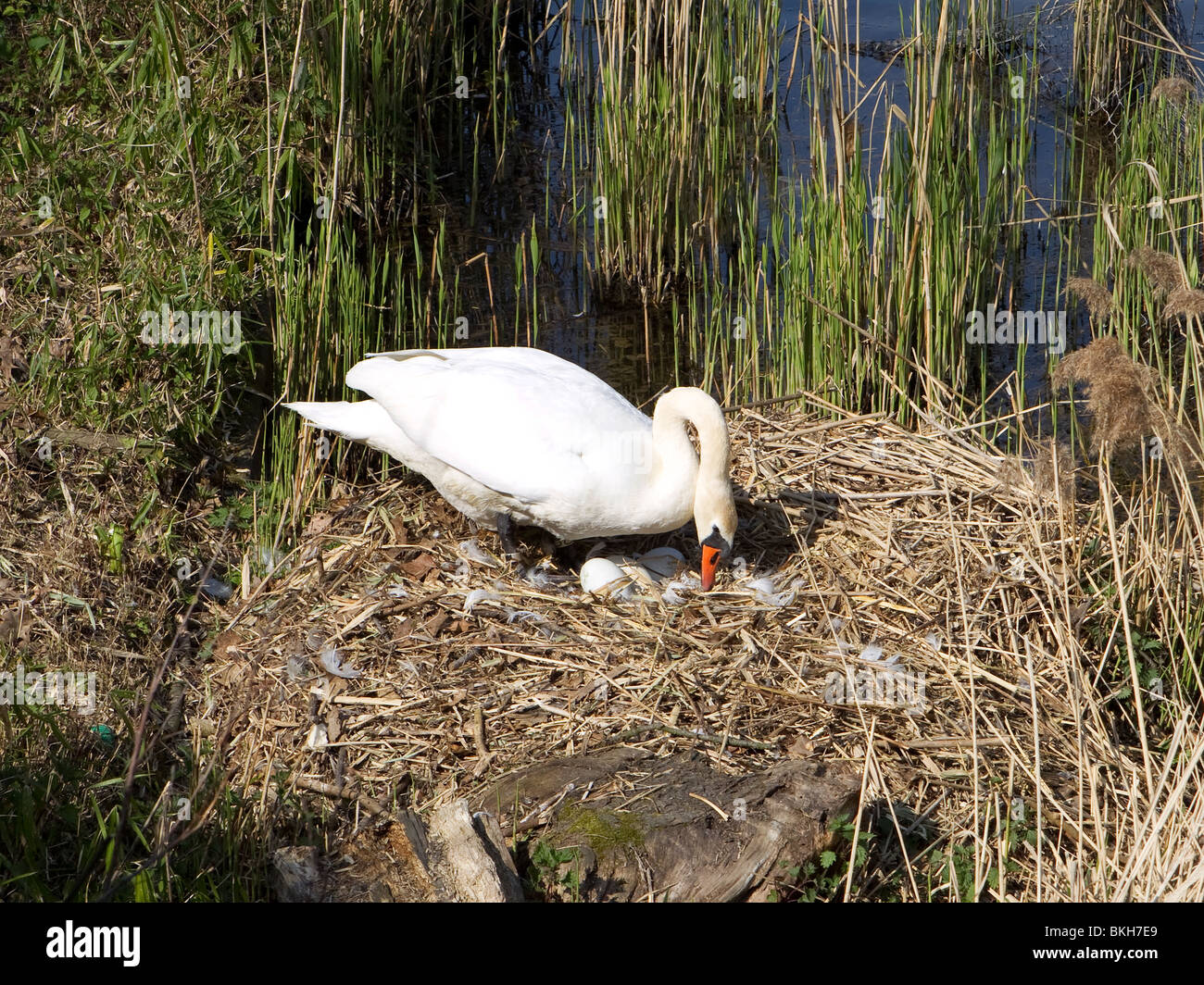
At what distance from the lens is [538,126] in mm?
10688

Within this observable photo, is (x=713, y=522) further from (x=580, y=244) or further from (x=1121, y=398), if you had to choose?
(x=580, y=244)

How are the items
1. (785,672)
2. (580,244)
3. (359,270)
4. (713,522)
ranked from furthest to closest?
(580,244)
(359,270)
(713,522)
(785,672)

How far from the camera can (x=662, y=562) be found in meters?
5.52

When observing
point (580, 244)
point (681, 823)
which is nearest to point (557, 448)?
point (681, 823)

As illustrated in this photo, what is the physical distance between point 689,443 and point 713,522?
1.21 ft

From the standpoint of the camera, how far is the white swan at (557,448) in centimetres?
497

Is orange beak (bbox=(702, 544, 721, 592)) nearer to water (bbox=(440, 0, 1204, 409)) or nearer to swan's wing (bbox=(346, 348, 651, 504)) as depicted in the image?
swan's wing (bbox=(346, 348, 651, 504))

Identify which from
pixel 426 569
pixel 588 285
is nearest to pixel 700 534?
pixel 426 569

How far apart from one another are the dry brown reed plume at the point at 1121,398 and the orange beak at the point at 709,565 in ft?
5.56

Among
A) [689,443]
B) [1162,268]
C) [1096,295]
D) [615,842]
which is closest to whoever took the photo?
[615,842]

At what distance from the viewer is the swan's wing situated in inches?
196

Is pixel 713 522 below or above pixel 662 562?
above
